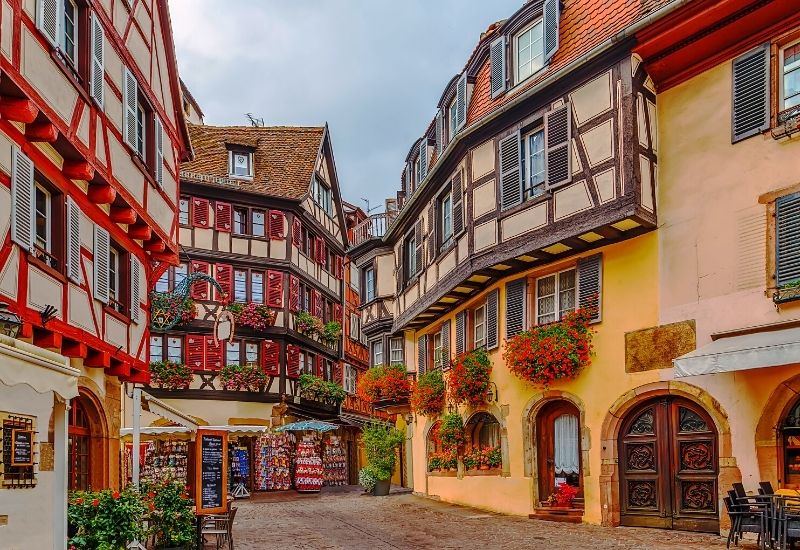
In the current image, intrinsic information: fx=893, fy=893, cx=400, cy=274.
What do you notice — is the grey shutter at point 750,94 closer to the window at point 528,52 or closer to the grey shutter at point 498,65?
the window at point 528,52

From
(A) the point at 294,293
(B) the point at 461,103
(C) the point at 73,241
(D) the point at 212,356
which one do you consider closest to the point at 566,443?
(B) the point at 461,103

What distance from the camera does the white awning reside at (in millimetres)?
10594

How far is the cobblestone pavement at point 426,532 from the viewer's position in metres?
12.5

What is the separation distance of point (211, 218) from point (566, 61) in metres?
17.7

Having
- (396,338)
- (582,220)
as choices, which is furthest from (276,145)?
(582,220)

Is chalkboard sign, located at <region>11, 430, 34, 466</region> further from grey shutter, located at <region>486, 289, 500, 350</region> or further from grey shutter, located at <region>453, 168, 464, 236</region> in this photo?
grey shutter, located at <region>453, 168, 464, 236</region>

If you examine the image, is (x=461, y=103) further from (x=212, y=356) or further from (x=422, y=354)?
(x=212, y=356)

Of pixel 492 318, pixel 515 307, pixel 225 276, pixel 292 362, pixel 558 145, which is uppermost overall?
pixel 558 145

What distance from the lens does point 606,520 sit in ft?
47.7

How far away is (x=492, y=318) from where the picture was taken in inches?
714

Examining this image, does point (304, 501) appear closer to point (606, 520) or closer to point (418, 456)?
point (418, 456)

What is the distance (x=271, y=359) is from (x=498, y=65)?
1636cm

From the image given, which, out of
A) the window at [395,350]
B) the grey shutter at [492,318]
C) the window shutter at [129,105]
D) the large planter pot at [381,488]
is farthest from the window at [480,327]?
the window at [395,350]

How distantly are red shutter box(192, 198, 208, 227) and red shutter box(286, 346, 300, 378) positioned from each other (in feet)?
17.4
